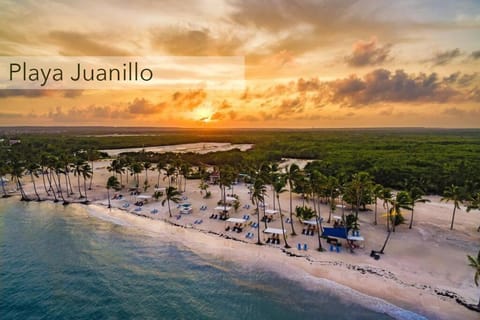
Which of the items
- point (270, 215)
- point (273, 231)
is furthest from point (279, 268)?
point (270, 215)

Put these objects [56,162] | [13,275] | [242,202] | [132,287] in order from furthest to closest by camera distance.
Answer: [56,162], [242,202], [13,275], [132,287]

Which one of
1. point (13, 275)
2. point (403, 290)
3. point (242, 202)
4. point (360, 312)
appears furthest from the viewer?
point (242, 202)

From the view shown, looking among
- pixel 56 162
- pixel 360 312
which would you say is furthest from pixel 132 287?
pixel 56 162

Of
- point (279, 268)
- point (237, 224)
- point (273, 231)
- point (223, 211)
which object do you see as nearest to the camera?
point (279, 268)

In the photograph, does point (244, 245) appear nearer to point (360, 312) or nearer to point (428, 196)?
point (360, 312)

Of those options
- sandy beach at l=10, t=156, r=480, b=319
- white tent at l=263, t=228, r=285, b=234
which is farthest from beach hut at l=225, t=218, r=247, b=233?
white tent at l=263, t=228, r=285, b=234

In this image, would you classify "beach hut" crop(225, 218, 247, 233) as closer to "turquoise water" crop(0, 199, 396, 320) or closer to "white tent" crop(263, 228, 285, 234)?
"white tent" crop(263, 228, 285, 234)

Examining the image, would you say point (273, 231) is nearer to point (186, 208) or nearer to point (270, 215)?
point (270, 215)

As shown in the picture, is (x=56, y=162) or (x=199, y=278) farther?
(x=56, y=162)
